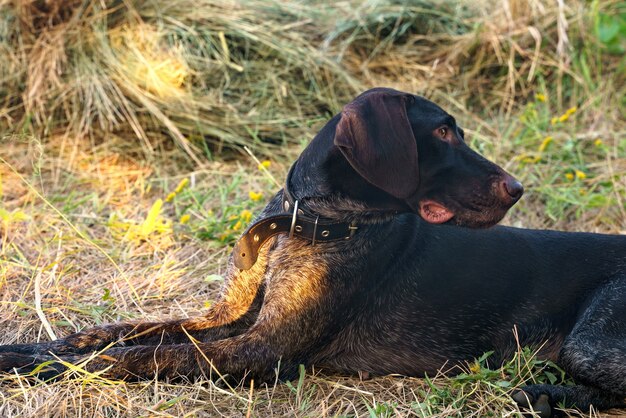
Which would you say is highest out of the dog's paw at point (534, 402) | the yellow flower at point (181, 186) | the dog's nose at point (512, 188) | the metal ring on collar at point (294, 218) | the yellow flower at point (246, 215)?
the dog's nose at point (512, 188)

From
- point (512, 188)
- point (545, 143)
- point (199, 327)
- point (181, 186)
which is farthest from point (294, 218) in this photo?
point (545, 143)

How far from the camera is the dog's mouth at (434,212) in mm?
3514

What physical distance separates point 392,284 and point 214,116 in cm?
318

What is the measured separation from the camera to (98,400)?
129 inches

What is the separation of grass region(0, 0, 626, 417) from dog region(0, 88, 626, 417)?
0.59ft

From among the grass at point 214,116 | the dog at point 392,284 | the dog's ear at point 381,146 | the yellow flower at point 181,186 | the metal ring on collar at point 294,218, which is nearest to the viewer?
the dog's ear at point 381,146

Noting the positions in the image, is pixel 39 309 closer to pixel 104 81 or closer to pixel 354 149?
pixel 354 149

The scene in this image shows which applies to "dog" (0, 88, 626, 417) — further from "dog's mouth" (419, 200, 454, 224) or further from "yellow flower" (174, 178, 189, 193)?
"yellow flower" (174, 178, 189, 193)

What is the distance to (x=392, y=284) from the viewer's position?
3.81 metres

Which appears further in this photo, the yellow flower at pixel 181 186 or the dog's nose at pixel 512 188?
the yellow flower at pixel 181 186

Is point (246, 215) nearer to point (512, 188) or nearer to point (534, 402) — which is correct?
point (512, 188)

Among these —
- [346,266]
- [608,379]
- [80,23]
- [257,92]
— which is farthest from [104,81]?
[608,379]

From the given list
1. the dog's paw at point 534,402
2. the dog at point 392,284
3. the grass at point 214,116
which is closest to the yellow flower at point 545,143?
the grass at point 214,116

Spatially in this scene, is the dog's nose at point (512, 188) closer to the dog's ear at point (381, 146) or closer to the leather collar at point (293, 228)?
the dog's ear at point (381, 146)
